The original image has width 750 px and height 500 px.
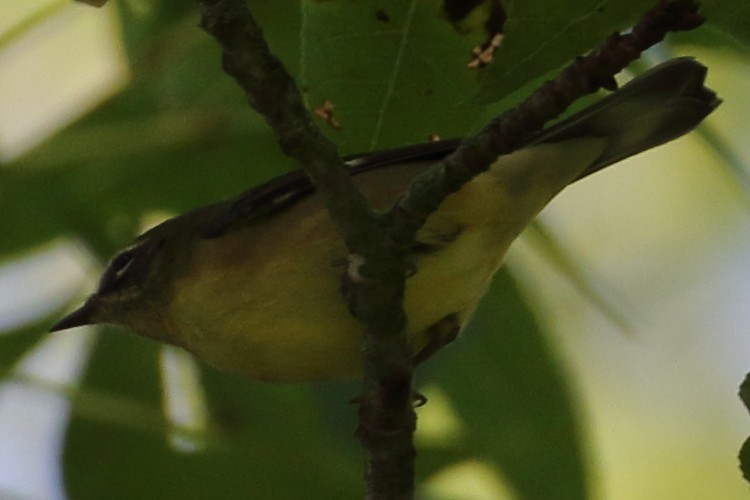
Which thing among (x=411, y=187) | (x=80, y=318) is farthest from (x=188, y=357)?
(x=411, y=187)

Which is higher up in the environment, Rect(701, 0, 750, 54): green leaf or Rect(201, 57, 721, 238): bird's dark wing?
Rect(701, 0, 750, 54): green leaf

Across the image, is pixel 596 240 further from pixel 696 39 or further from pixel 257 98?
pixel 257 98

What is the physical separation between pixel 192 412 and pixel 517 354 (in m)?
0.68

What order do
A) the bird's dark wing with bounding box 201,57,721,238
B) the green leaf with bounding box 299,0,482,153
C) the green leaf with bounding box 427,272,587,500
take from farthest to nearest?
the green leaf with bounding box 427,272,587,500 → the bird's dark wing with bounding box 201,57,721,238 → the green leaf with bounding box 299,0,482,153

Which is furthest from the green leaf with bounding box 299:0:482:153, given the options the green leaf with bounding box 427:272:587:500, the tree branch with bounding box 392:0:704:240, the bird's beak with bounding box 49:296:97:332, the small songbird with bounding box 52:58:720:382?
the bird's beak with bounding box 49:296:97:332

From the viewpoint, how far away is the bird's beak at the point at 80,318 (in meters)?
2.71

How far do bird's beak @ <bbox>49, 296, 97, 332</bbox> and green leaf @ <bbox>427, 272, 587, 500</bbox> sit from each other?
734mm

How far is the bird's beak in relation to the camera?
2713 millimetres

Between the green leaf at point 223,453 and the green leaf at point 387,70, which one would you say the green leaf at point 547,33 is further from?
the green leaf at point 223,453

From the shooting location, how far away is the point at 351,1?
164 centimetres

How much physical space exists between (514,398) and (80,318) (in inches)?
36.2

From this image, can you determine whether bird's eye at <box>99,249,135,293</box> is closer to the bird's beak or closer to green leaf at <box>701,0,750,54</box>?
the bird's beak

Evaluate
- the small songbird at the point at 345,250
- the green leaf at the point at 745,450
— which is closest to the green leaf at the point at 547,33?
the green leaf at the point at 745,450

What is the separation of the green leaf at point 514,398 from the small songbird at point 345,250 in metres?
0.29
